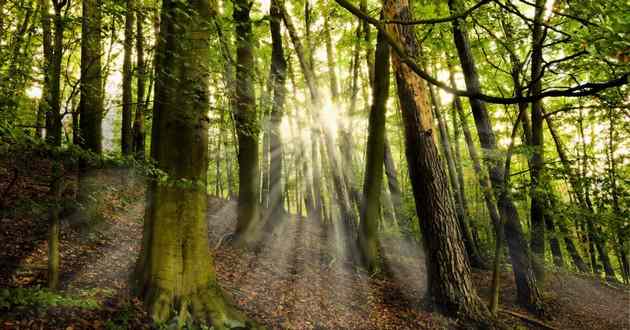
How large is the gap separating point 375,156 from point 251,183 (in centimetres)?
325

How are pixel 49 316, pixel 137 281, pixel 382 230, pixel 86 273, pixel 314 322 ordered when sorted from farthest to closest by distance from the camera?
1. pixel 382 230
2. pixel 314 322
3. pixel 86 273
4. pixel 137 281
5. pixel 49 316

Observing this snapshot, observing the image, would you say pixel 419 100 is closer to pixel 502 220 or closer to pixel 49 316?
pixel 502 220

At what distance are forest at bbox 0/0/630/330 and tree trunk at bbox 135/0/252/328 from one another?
0.09 feet

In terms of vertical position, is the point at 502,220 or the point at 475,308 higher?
the point at 502,220

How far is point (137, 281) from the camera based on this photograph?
4309 mm

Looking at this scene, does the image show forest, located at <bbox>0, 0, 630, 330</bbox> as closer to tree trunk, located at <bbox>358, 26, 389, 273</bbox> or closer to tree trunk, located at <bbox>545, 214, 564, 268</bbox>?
tree trunk, located at <bbox>358, 26, 389, 273</bbox>

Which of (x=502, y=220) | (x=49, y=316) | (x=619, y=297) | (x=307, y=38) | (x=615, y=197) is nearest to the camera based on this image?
(x=49, y=316)

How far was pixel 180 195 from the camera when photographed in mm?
4332

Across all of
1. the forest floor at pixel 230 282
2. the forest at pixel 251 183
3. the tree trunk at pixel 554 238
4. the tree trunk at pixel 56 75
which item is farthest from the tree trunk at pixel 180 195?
the tree trunk at pixel 554 238

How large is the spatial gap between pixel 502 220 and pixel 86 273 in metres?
7.47

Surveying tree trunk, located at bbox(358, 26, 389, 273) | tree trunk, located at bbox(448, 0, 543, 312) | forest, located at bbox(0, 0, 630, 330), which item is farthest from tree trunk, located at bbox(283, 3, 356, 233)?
tree trunk, located at bbox(448, 0, 543, 312)

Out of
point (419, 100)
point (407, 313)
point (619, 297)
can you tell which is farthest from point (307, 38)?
point (619, 297)

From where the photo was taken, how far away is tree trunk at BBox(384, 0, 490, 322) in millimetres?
6258

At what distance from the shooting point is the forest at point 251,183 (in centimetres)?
360
